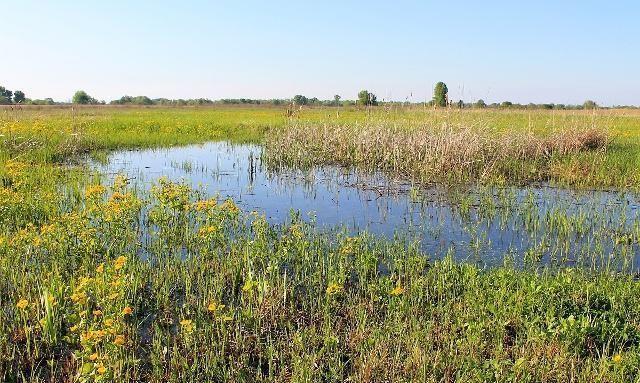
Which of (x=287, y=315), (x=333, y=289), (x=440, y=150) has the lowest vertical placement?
(x=287, y=315)

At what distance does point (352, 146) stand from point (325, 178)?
10.1 ft

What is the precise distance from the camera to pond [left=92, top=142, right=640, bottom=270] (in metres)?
7.16

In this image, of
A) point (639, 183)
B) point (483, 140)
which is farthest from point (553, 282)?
point (483, 140)

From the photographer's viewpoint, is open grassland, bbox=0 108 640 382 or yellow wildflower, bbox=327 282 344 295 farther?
yellow wildflower, bbox=327 282 344 295

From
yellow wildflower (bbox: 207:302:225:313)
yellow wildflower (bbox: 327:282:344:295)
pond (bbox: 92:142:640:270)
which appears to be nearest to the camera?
yellow wildflower (bbox: 207:302:225:313)

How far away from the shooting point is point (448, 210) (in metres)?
9.66

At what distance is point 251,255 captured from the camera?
5.99 metres

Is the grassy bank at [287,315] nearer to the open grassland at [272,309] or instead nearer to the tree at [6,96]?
the open grassland at [272,309]

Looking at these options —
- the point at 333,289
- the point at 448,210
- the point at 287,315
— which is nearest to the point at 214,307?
the point at 287,315

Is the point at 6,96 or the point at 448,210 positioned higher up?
the point at 6,96

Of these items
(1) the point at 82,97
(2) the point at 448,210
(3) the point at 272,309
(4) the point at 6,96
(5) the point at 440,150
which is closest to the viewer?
(3) the point at 272,309

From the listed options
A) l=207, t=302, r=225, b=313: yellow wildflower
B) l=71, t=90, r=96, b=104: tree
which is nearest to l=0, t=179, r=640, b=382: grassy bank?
l=207, t=302, r=225, b=313: yellow wildflower

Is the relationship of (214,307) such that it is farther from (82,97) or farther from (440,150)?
(82,97)

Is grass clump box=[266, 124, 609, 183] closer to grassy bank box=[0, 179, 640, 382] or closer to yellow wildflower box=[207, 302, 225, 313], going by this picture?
grassy bank box=[0, 179, 640, 382]
